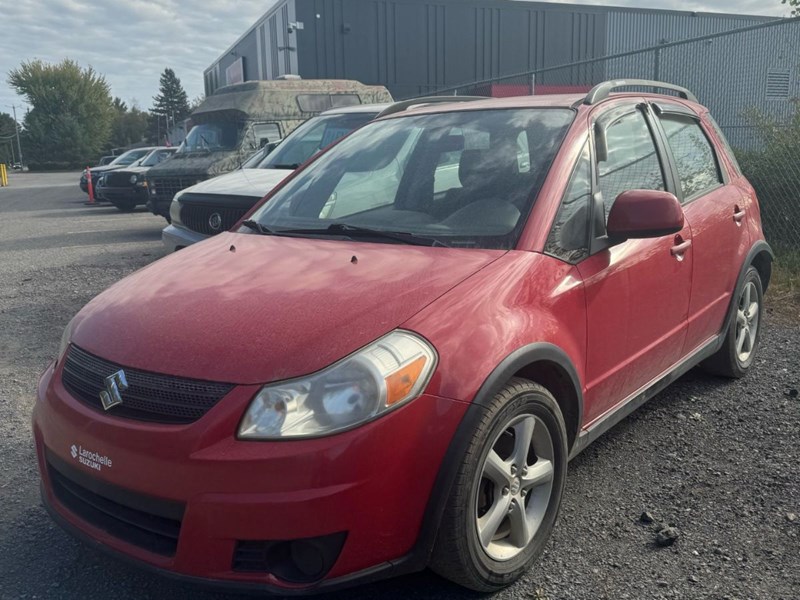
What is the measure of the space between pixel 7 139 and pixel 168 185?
8611 cm

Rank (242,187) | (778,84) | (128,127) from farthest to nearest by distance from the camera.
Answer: (128,127) < (778,84) < (242,187)

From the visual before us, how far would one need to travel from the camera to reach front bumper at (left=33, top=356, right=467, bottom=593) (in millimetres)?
2070

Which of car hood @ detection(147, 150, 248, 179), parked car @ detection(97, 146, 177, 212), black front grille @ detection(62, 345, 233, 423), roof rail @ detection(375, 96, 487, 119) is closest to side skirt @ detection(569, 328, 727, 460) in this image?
black front grille @ detection(62, 345, 233, 423)

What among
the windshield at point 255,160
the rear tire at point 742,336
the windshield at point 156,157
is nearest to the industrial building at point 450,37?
the windshield at point 156,157

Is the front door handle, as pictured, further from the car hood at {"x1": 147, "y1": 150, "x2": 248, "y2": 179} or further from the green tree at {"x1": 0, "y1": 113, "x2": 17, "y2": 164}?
the green tree at {"x1": 0, "y1": 113, "x2": 17, "y2": 164}

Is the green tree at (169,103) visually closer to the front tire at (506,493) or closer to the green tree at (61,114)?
the green tree at (61,114)

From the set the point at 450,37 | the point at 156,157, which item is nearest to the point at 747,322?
the point at 156,157

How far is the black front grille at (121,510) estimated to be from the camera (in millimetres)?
2182

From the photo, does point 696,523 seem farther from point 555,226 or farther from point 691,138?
point 691,138

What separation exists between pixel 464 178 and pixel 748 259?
2.20 m

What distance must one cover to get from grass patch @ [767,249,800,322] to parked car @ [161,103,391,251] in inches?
168

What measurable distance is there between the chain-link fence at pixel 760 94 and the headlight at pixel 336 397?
244 inches

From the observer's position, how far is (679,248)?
11.7 feet

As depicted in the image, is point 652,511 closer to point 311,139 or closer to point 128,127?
point 311,139
